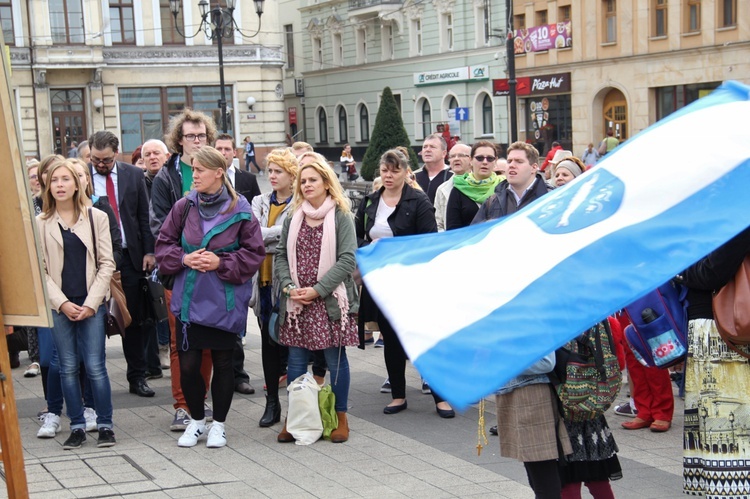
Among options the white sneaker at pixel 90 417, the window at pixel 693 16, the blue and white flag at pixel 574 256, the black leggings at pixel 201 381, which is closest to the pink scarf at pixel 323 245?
the black leggings at pixel 201 381

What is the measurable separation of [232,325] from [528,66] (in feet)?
142

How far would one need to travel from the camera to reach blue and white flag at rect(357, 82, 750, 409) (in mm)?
3361

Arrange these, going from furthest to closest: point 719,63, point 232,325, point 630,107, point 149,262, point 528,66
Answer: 1. point 528,66
2. point 630,107
3. point 719,63
4. point 149,262
5. point 232,325

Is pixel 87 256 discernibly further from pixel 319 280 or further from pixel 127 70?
pixel 127 70

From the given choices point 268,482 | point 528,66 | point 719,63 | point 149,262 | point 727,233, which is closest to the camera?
point 727,233

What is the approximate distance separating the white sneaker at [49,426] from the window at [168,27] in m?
44.2

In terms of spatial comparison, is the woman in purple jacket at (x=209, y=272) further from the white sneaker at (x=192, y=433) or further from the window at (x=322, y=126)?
the window at (x=322, y=126)

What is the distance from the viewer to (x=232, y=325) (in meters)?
7.33

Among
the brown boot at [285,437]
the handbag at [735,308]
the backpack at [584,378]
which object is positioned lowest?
the brown boot at [285,437]

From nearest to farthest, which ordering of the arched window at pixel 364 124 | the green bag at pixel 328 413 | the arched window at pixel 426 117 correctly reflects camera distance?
the green bag at pixel 328 413
the arched window at pixel 426 117
the arched window at pixel 364 124

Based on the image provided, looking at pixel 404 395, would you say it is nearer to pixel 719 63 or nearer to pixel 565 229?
pixel 565 229

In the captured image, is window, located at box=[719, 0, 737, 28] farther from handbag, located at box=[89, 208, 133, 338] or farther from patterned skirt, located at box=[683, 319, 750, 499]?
patterned skirt, located at box=[683, 319, 750, 499]

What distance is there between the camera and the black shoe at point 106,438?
7484 millimetres

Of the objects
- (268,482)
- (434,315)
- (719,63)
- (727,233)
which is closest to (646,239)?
(727,233)
